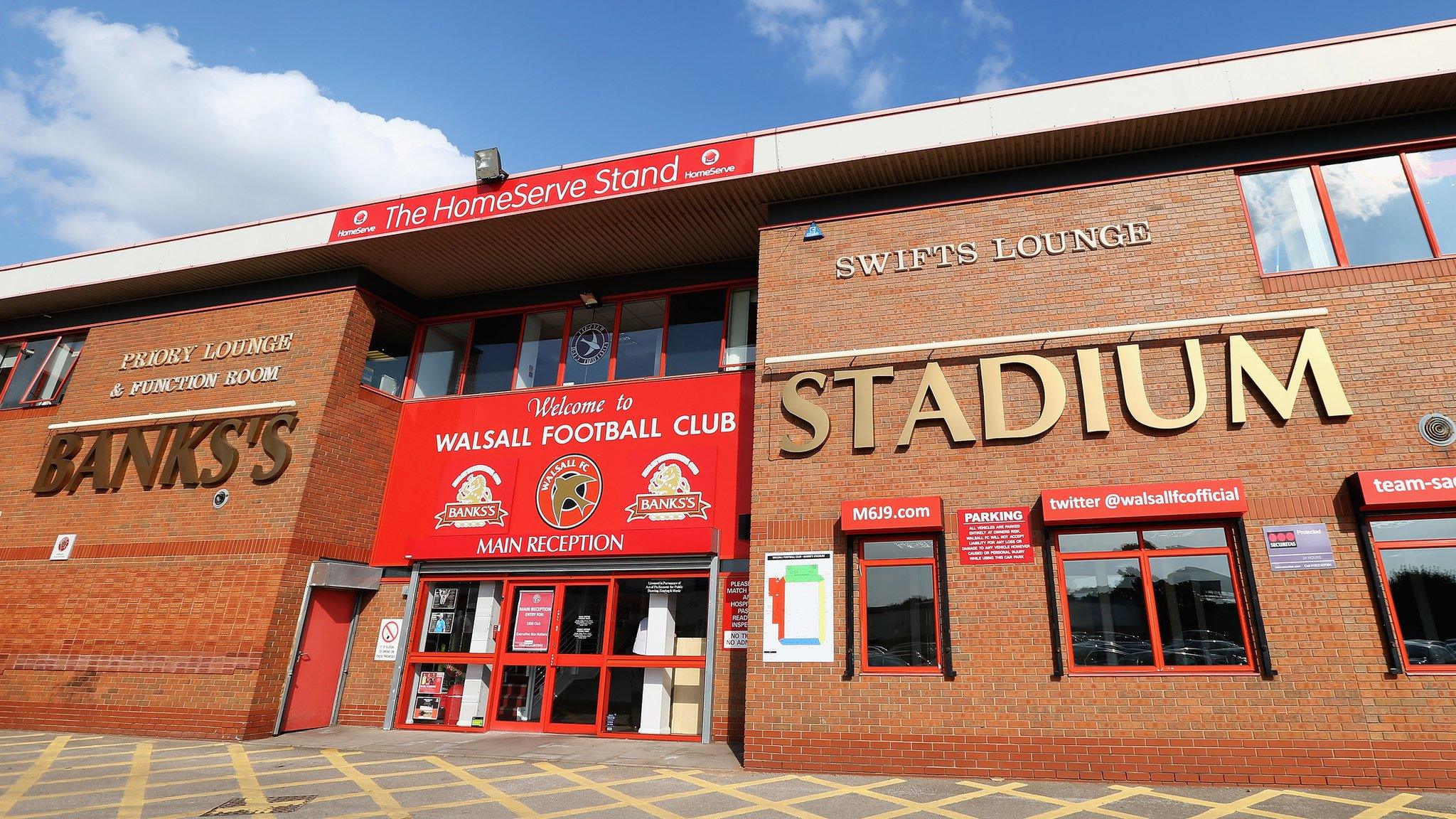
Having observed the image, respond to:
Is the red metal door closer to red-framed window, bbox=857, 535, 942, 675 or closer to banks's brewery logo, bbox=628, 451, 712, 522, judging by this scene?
banks's brewery logo, bbox=628, 451, 712, 522

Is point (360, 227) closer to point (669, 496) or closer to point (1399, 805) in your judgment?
point (669, 496)

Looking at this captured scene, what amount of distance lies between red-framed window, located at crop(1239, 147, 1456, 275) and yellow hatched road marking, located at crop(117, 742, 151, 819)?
12.8 meters

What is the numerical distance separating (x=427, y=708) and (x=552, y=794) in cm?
513

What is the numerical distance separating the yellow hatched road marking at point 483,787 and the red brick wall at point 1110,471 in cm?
273

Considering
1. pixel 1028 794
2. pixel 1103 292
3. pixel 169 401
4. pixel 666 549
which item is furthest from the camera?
pixel 169 401

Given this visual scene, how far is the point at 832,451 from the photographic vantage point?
9.45 meters

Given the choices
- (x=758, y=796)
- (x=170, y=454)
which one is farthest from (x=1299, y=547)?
(x=170, y=454)

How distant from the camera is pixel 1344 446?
788 centimetres

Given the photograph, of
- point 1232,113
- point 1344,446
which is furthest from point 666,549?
point 1232,113

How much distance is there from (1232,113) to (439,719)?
13.4 meters

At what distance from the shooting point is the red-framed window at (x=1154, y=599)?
774 centimetres

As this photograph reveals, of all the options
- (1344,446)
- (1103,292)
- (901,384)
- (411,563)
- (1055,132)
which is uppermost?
(1055,132)

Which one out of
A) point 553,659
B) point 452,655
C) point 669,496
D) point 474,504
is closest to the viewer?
point 553,659

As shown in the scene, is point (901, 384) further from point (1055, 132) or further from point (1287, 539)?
point (1287, 539)
